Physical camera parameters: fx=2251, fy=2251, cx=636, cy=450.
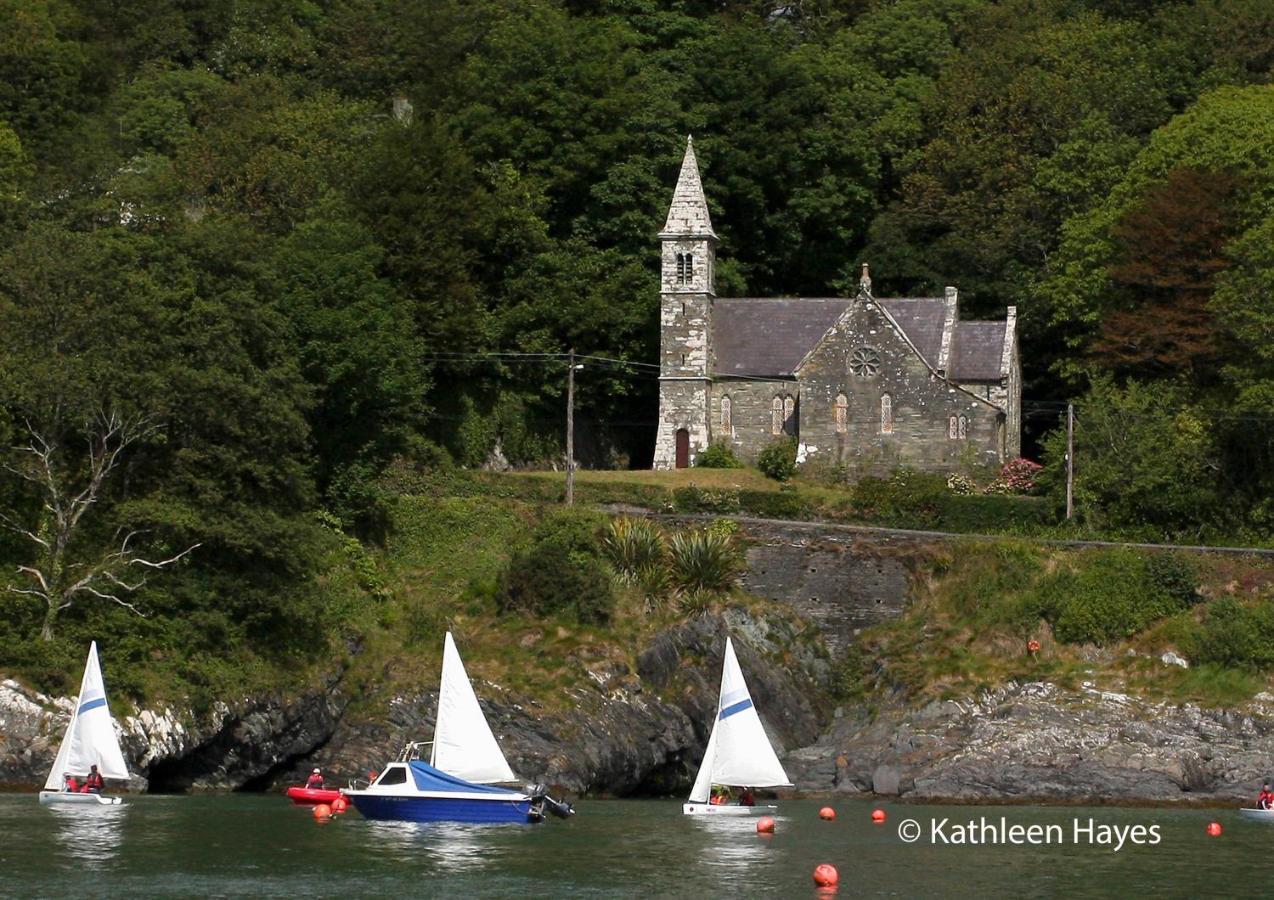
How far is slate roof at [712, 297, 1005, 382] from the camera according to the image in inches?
3612

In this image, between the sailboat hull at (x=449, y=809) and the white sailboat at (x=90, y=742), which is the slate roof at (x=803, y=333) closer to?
the sailboat hull at (x=449, y=809)

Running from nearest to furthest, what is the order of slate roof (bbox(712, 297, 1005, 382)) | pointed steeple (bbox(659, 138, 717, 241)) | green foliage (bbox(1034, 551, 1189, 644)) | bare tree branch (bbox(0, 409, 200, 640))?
bare tree branch (bbox(0, 409, 200, 640)) < green foliage (bbox(1034, 551, 1189, 644)) < slate roof (bbox(712, 297, 1005, 382)) < pointed steeple (bbox(659, 138, 717, 241))

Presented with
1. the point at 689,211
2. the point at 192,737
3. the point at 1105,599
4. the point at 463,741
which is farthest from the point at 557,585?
the point at 689,211

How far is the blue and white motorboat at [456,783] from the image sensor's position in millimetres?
59562

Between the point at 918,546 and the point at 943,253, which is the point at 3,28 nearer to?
the point at 943,253

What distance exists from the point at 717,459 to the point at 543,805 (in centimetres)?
3316

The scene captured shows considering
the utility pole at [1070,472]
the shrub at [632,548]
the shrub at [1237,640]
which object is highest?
the utility pole at [1070,472]

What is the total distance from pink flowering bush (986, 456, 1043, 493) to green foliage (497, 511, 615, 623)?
1857cm

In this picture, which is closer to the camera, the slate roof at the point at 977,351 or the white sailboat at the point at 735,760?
the white sailboat at the point at 735,760

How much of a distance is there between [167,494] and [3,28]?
49.5 meters

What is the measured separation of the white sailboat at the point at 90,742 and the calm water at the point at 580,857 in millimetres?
1271

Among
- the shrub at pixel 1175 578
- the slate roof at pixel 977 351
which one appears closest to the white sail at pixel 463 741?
the shrub at pixel 1175 578

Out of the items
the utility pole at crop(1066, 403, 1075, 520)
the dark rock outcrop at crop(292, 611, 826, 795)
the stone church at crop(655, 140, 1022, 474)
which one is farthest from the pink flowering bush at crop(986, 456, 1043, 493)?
the dark rock outcrop at crop(292, 611, 826, 795)

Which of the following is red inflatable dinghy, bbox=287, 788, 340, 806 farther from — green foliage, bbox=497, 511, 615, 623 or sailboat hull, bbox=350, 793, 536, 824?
green foliage, bbox=497, 511, 615, 623
